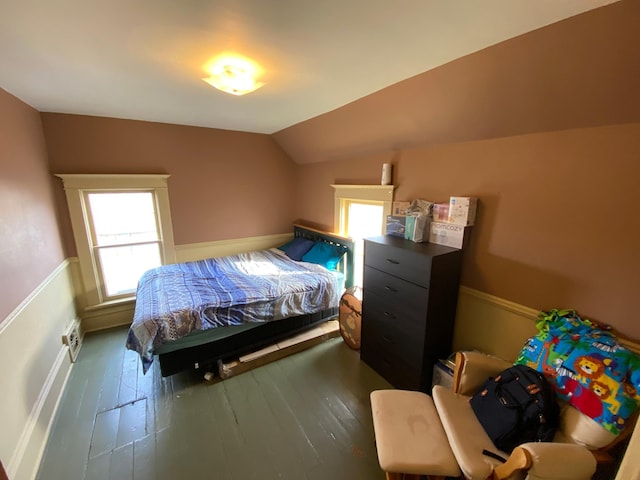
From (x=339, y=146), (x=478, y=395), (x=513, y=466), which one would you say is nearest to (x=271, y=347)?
(x=478, y=395)

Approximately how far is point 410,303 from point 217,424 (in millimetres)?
1619

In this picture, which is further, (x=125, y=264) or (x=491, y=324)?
(x=125, y=264)

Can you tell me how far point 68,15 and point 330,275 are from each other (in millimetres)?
2557

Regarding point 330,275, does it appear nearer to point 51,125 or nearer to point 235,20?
point 235,20

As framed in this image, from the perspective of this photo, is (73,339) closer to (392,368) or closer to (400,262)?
(392,368)

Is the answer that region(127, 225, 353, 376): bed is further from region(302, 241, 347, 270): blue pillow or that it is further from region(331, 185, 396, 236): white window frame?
region(331, 185, 396, 236): white window frame

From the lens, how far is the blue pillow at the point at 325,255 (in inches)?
123

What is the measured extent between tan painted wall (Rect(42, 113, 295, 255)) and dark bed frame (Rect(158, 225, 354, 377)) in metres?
1.36

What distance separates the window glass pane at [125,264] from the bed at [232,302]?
1.33 feet

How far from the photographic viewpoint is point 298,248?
140 inches

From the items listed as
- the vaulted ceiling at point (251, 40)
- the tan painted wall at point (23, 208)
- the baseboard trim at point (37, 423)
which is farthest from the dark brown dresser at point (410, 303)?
the tan painted wall at point (23, 208)

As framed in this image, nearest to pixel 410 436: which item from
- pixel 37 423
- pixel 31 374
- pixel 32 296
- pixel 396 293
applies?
pixel 396 293

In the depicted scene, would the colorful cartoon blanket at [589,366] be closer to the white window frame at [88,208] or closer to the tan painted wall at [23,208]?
the tan painted wall at [23,208]

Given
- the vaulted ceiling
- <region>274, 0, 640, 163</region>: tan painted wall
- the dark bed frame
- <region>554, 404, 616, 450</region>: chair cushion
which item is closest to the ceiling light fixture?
the vaulted ceiling
